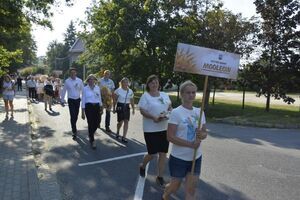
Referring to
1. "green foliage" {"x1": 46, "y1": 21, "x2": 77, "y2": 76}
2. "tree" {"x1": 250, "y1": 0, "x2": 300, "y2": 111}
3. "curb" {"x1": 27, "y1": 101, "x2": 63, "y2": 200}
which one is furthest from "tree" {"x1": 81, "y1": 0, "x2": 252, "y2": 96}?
"green foliage" {"x1": 46, "y1": 21, "x2": 77, "y2": 76}

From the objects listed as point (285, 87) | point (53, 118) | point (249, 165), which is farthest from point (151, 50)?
point (249, 165)

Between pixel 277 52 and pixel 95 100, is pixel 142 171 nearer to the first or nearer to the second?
pixel 95 100

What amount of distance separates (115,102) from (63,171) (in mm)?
3652

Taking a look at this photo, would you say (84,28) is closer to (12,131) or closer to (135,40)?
(135,40)

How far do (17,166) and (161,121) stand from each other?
9.68 ft

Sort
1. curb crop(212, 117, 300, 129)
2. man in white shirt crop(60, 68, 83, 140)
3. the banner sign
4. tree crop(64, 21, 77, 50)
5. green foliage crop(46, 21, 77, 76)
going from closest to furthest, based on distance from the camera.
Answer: the banner sign → man in white shirt crop(60, 68, 83, 140) → curb crop(212, 117, 300, 129) → green foliage crop(46, 21, 77, 76) → tree crop(64, 21, 77, 50)

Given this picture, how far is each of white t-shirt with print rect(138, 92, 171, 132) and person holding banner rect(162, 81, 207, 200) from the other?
203 centimetres

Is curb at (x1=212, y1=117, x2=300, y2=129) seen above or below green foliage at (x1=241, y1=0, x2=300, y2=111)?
below

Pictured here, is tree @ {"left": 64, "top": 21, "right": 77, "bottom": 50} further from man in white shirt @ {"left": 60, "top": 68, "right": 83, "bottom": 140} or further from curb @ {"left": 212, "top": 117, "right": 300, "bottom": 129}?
man in white shirt @ {"left": 60, "top": 68, "right": 83, "bottom": 140}

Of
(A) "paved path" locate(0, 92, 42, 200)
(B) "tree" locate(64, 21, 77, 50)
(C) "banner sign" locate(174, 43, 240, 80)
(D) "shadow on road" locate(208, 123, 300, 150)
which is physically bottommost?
(A) "paved path" locate(0, 92, 42, 200)

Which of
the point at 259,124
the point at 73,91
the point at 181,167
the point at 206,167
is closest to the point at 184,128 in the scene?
the point at 181,167

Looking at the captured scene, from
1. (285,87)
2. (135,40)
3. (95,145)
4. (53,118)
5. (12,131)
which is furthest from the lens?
(135,40)

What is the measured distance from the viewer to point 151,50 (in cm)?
2827

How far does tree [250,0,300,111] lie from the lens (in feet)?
76.8
